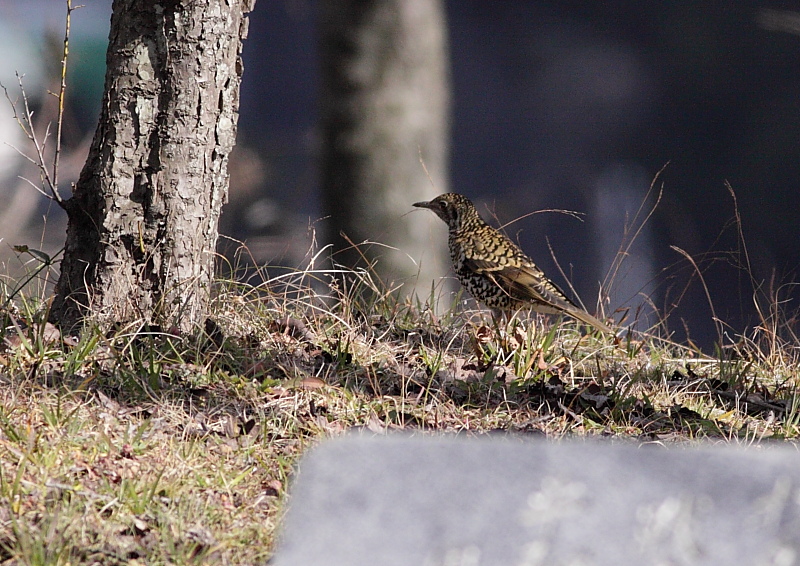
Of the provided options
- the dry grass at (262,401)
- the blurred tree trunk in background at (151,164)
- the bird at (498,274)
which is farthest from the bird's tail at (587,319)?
the blurred tree trunk in background at (151,164)

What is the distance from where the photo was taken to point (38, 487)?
329 centimetres

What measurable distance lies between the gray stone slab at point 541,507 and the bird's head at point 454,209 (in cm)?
424

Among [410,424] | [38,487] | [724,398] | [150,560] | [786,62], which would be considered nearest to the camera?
[150,560]

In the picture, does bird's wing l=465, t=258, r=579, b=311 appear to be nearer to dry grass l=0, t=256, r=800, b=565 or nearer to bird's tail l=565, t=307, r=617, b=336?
bird's tail l=565, t=307, r=617, b=336

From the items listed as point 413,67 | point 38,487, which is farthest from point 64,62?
point 413,67

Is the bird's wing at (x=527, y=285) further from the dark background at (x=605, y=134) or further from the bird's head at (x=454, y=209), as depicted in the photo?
the dark background at (x=605, y=134)

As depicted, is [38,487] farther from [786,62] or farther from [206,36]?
[786,62]

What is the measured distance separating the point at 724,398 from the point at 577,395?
3.23ft

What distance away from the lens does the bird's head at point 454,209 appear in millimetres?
6457

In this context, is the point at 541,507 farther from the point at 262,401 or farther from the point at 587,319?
the point at 587,319

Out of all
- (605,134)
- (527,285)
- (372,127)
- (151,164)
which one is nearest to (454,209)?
(527,285)

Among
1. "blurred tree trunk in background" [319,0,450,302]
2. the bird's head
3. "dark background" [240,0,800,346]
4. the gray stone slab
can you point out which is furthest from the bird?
"dark background" [240,0,800,346]

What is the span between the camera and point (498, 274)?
6000 mm

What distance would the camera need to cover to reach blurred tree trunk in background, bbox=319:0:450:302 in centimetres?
768
